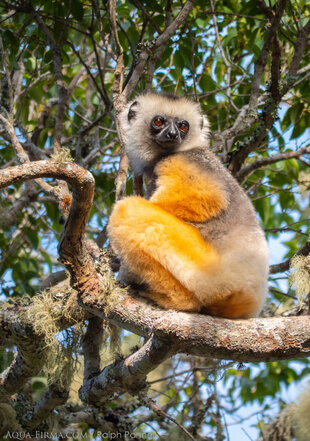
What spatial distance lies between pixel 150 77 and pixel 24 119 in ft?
8.82

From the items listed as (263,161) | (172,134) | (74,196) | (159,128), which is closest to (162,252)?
(74,196)

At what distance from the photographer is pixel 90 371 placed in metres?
4.21

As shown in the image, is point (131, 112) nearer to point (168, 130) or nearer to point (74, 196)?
point (168, 130)

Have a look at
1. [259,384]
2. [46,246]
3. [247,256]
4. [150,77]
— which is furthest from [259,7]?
[46,246]

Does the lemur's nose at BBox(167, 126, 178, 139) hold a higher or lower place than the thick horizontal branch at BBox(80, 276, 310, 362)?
higher

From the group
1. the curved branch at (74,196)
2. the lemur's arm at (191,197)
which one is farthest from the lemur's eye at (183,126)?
the curved branch at (74,196)

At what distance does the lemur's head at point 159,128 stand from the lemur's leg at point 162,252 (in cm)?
116

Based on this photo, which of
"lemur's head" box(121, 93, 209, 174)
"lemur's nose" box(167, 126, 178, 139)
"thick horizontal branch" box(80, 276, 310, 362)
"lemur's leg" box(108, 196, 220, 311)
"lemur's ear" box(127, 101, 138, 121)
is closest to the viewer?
"thick horizontal branch" box(80, 276, 310, 362)

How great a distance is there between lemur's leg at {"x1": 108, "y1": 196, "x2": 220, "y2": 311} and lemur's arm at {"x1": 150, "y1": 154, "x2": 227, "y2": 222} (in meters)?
0.16

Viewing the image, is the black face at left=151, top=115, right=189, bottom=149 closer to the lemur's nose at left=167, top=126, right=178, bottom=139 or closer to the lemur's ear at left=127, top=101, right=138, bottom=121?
the lemur's nose at left=167, top=126, right=178, bottom=139

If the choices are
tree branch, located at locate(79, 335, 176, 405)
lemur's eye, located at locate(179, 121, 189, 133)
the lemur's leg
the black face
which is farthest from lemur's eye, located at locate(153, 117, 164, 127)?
tree branch, located at locate(79, 335, 176, 405)

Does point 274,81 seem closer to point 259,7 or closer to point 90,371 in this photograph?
point 259,7

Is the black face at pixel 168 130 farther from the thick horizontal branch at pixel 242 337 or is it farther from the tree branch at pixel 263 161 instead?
the thick horizontal branch at pixel 242 337

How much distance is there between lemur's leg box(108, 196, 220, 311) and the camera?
3.48m
